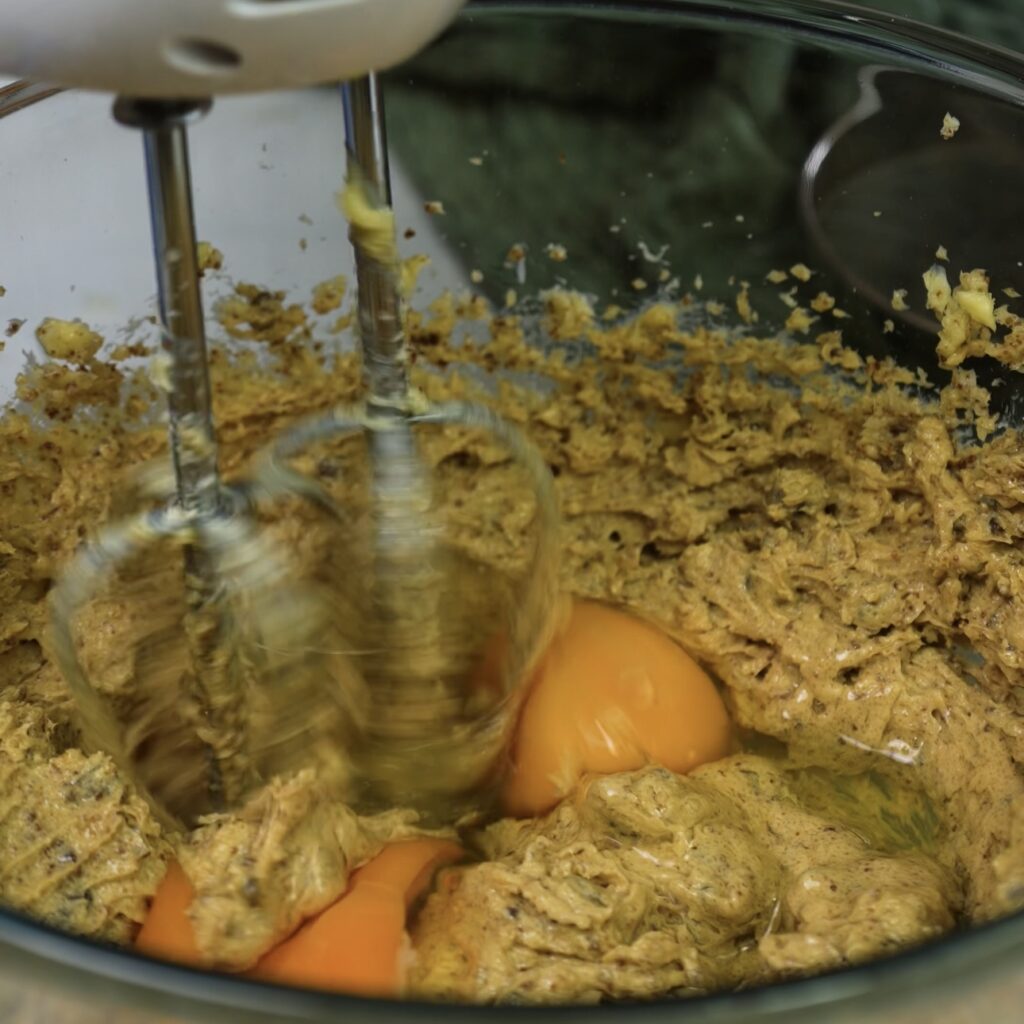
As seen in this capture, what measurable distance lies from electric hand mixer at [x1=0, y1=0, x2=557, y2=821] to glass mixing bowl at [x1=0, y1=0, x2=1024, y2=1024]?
189 millimetres

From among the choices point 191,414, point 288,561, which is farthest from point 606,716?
point 191,414

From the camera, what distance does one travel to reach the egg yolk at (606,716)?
2.84 feet

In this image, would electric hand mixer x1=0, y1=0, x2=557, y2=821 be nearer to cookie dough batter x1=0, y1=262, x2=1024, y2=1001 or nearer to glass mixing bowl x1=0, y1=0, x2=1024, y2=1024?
cookie dough batter x1=0, y1=262, x2=1024, y2=1001

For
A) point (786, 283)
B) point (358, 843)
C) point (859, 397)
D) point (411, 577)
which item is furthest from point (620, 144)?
point (358, 843)

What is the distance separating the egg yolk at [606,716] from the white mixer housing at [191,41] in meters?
0.54

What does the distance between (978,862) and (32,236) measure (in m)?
0.77

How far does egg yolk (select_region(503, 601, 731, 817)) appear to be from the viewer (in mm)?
867

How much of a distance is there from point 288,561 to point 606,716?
10.4 inches

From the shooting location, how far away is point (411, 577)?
2.66 ft

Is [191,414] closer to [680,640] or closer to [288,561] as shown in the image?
[288,561]

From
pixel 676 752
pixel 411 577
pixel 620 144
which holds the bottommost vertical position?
pixel 676 752

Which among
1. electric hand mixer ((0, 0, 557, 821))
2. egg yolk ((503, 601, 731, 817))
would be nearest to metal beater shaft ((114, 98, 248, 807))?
electric hand mixer ((0, 0, 557, 821))

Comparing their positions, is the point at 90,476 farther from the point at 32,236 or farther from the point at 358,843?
the point at 358,843

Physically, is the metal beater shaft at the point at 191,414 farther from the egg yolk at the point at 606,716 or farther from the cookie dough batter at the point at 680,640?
the egg yolk at the point at 606,716
